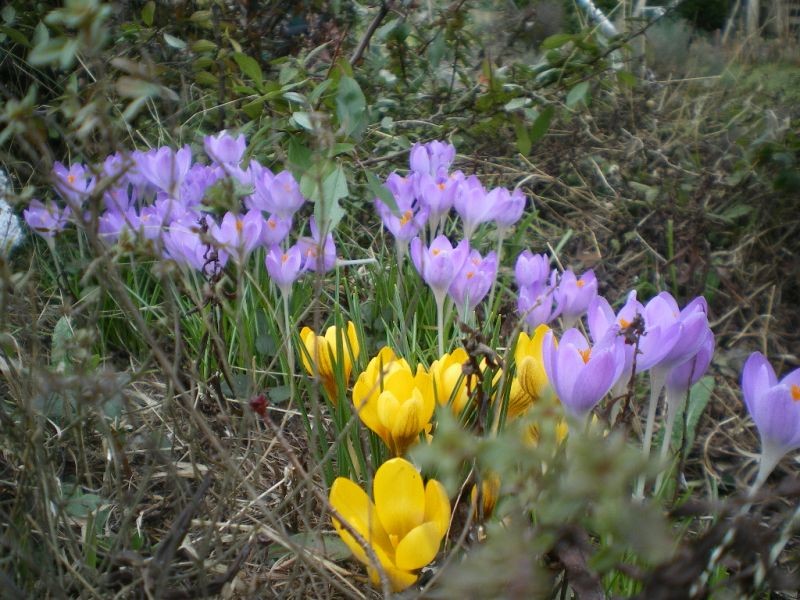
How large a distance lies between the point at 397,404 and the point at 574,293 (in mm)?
482

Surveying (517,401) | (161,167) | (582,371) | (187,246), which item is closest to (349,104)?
(187,246)

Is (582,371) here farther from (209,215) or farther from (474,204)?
(209,215)

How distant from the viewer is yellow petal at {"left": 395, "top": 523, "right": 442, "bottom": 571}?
0.93m

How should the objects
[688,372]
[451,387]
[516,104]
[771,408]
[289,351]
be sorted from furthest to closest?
[516,104] < [289,351] < [451,387] < [688,372] < [771,408]

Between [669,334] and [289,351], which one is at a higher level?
[669,334]

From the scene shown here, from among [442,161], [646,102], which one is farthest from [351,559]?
[646,102]

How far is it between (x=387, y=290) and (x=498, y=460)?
1268 millimetres

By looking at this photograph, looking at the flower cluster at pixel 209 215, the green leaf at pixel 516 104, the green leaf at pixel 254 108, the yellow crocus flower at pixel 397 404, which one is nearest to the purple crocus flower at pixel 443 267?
the flower cluster at pixel 209 215

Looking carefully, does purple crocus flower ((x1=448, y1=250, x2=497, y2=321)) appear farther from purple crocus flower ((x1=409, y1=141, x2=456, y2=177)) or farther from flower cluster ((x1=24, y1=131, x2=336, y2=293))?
purple crocus flower ((x1=409, y1=141, x2=456, y2=177))

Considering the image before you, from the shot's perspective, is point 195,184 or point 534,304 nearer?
point 534,304

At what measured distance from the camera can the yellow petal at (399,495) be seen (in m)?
0.98

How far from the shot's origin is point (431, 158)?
2076mm

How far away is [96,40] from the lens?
78 centimetres

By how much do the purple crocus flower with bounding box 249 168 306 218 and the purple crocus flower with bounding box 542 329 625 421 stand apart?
0.88m
